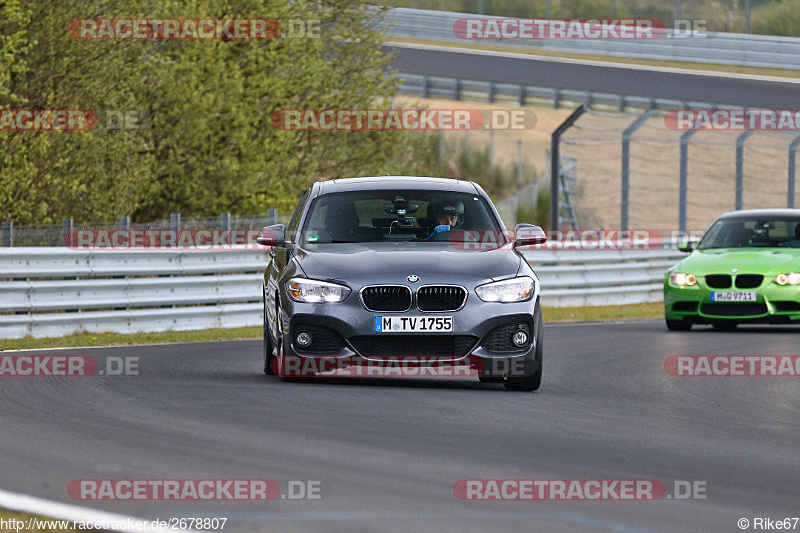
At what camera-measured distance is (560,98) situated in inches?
1705

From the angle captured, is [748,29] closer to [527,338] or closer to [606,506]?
[527,338]

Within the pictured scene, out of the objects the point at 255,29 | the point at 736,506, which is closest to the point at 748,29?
the point at 255,29

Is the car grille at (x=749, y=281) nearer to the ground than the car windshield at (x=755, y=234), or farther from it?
nearer to the ground

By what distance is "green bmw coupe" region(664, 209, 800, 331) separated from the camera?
58.8ft

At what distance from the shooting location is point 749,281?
1795cm

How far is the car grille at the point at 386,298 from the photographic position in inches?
410

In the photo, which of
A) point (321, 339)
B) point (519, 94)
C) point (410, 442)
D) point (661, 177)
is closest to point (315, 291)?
point (321, 339)

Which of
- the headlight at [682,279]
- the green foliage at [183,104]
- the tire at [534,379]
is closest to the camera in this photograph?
the tire at [534,379]

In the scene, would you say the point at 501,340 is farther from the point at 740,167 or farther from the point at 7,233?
the point at 740,167

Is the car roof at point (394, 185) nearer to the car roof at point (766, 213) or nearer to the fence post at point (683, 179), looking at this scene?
the car roof at point (766, 213)

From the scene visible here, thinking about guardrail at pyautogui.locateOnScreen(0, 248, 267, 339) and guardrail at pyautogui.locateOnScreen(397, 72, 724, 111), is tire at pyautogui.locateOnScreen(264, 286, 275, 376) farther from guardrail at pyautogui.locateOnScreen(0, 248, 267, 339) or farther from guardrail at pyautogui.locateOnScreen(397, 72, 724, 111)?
guardrail at pyautogui.locateOnScreen(397, 72, 724, 111)

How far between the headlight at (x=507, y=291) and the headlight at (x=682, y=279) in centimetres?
793

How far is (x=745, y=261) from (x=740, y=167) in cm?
A: 1222

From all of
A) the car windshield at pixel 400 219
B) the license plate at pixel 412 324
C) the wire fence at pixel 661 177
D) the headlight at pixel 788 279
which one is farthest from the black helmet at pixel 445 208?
the wire fence at pixel 661 177
